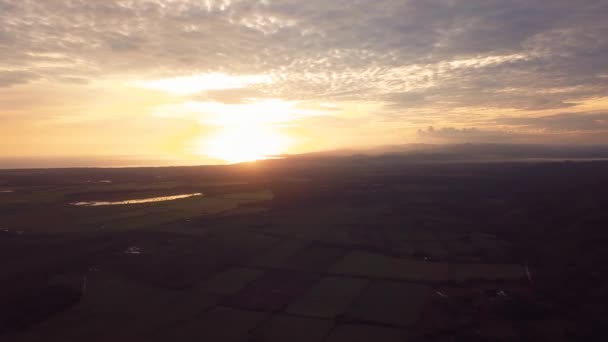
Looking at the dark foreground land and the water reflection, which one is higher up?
the water reflection

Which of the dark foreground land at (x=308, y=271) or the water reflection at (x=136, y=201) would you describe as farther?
the water reflection at (x=136, y=201)

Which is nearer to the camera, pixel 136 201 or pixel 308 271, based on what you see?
pixel 308 271

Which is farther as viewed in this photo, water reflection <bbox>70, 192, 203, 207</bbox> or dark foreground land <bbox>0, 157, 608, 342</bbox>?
water reflection <bbox>70, 192, 203, 207</bbox>

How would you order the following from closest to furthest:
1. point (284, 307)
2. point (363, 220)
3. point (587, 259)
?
1. point (284, 307)
2. point (587, 259)
3. point (363, 220)

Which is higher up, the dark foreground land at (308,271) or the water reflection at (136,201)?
the water reflection at (136,201)

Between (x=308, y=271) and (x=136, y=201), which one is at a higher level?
(x=136, y=201)

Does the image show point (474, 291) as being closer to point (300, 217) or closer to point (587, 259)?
point (587, 259)

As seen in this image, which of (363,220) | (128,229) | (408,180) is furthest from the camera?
(408,180)

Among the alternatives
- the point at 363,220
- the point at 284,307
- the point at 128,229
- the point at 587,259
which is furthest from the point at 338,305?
the point at 128,229
